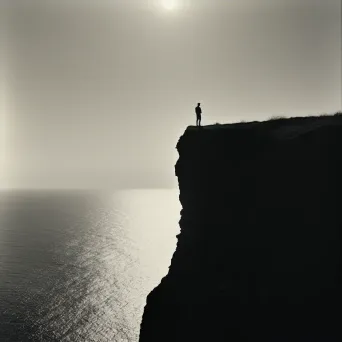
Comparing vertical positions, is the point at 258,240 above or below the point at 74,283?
above

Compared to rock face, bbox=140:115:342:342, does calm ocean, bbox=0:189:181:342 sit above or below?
below

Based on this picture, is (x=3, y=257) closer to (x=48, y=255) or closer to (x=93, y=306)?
(x=48, y=255)

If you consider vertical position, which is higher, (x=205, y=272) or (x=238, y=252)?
(x=238, y=252)

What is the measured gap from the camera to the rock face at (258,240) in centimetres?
2036

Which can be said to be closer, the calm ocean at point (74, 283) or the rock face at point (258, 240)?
the rock face at point (258, 240)

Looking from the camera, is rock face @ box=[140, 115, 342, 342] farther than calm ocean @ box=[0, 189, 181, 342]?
No

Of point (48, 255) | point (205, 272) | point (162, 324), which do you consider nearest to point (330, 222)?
point (205, 272)

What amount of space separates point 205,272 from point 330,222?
10.6 m

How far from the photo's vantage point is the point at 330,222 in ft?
66.0

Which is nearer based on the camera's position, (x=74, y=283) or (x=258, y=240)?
(x=258, y=240)

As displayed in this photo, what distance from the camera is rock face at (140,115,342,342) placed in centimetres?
2036

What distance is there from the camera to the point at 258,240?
23.8 m

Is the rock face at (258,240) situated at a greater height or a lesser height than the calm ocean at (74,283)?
greater

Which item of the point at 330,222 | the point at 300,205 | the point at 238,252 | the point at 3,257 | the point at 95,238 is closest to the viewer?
the point at 330,222
